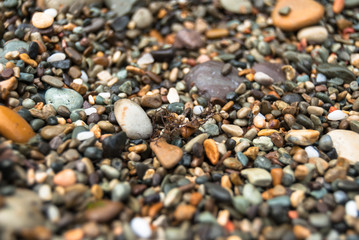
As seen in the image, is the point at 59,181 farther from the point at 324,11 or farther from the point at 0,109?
the point at 324,11

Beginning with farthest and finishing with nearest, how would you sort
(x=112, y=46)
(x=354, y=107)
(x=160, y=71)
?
(x=112, y=46) → (x=160, y=71) → (x=354, y=107)

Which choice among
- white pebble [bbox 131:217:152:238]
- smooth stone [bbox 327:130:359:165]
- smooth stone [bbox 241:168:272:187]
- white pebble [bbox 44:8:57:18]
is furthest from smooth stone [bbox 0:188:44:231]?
smooth stone [bbox 327:130:359:165]

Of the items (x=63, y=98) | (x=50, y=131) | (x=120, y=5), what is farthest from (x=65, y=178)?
(x=120, y=5)

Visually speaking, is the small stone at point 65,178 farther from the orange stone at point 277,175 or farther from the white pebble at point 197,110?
the orange stone at point 277,175

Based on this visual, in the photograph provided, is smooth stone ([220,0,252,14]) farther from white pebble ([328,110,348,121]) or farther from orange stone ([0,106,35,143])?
orange stone ([0,106,35,143])

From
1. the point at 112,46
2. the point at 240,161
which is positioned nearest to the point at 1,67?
the point at 112,46

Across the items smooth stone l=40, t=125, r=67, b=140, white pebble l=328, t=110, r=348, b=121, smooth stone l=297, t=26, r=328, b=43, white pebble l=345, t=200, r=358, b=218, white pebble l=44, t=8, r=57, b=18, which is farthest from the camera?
smooth stone l=297, t=26, r=328, b=43

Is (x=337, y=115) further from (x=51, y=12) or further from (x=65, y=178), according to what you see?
(x=51, y=12)

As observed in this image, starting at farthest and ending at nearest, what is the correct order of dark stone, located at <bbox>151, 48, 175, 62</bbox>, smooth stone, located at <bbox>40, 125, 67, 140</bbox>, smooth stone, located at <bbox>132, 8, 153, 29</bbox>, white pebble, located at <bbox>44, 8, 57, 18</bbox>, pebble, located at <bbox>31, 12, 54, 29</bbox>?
1. smooth stone, located at <bbox>132, 8, 153, 29</bbox>
2. dark stone, located at <bbox>151, 48, 175, 62</bbox>
3. white pebble, located at <bbox>44, 8, 57, 18</bbox>
4. pebble, located at <bbox>31, 12, 54, 29</bbox>
5. smooth stone, located at <bbox>40, 125, 67, 140</bbox>
